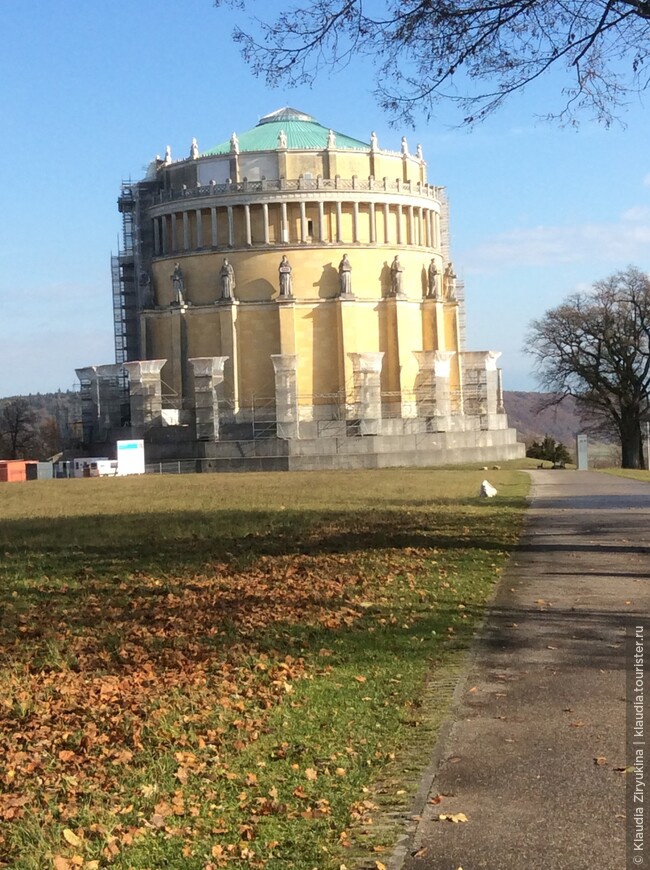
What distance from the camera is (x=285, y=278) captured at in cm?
7300

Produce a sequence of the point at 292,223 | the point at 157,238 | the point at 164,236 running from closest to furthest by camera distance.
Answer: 1. the point at 292,223
2. the point at 164,236
3. the point at 157,238

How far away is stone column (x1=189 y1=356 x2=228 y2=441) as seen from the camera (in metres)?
63.4

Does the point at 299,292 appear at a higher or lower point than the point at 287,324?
higher

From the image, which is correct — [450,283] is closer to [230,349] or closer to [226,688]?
[230,349]

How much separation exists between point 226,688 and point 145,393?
61.0m

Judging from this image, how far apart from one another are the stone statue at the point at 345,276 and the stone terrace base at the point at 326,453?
1350 cm

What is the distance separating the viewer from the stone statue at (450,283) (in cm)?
8150

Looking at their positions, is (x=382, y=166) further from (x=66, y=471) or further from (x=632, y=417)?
(x=66, y=471)

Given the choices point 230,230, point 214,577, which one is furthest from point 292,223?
point 214,577

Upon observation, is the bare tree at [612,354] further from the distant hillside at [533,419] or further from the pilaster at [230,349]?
the distant hillside at [533,419]

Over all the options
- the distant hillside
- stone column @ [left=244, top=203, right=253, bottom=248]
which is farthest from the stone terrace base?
the distant hillside

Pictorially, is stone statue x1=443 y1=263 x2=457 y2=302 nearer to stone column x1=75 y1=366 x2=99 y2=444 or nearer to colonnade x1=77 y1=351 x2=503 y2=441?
colonnade x1=77 y1=351 x2=503 y2=441

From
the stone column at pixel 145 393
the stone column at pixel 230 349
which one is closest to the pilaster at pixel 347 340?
the stone column at pixel 230 349

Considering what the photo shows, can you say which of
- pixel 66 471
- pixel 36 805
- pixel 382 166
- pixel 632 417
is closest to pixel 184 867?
pixel 36 805
